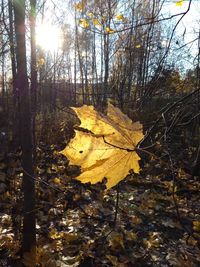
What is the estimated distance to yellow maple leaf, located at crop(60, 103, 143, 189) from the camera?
1.83ft

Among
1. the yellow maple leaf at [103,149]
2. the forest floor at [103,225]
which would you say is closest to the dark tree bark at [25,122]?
the forest floor at [103,225]

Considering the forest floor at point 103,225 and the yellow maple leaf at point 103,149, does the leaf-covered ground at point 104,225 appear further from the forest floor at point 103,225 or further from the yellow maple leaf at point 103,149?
the yellow maple leaf at point 103,149

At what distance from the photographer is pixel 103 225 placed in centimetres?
388

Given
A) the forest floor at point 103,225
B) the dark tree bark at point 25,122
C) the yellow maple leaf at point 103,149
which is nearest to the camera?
the yellow maple leaf at point 103,149

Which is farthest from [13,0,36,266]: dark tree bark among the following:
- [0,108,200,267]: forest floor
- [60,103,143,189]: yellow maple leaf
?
[60,103,143,189]: yellow maple leaf

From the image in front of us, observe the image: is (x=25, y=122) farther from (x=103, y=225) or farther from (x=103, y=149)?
(x=103, y=149)

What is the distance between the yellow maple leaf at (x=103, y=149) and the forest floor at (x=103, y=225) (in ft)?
4.66

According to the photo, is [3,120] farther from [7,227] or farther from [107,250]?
[107,250]

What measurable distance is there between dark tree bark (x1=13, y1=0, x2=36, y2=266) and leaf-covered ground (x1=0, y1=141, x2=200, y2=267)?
191 mm

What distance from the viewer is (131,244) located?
3.42 m

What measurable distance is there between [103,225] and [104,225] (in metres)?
0.01

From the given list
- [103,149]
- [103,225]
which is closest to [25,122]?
[103,225]

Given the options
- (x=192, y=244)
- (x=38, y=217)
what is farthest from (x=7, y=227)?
(x=192, y=244)

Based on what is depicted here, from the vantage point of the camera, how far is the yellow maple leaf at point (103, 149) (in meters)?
0.56
